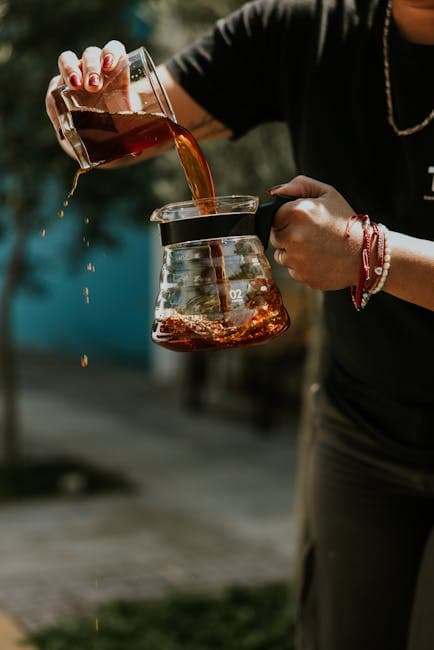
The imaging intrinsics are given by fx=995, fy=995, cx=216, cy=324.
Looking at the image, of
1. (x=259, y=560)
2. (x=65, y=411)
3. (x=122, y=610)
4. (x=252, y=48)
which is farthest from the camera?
(x=65, y=411)

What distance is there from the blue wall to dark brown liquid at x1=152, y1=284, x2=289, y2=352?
9.00m

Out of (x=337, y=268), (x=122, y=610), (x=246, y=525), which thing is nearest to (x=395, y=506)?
(x=337, y=268)

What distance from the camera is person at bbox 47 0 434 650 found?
2.01 meters

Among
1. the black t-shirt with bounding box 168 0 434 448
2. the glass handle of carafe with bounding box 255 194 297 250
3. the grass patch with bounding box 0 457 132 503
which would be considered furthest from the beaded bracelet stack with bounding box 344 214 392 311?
the grass patch with bounding box 0 457 132 503

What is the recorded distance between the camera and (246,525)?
229 inches

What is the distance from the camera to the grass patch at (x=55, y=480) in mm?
6445

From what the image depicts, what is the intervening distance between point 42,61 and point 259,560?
336 cm

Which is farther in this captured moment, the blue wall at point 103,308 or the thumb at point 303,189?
the blue wall at point 103,308

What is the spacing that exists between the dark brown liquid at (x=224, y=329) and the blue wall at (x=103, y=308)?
9.00m

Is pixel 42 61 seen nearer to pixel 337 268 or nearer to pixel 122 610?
pixel 122 610

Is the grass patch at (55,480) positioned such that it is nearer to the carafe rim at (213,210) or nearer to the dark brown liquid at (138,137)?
the dark brown liquid at (138,137)

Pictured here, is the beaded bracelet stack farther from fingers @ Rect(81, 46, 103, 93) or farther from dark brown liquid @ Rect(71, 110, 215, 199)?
fingers @ Rect(81, 46, 103, 93)

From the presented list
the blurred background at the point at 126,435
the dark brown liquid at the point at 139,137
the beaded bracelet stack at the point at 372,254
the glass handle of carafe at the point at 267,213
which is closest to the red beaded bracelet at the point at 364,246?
the beaded bracelet stack at the point at 372,254

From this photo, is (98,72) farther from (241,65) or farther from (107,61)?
(241,65)
